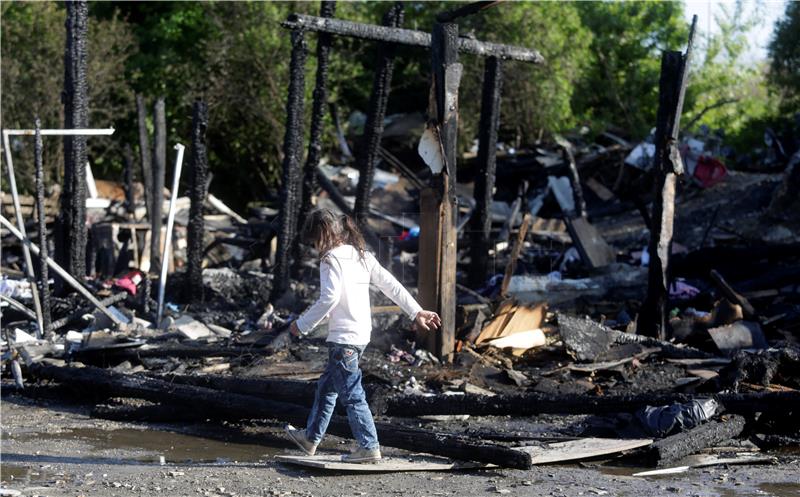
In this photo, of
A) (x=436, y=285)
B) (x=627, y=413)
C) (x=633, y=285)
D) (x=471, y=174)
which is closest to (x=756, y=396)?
(x=627, y=413)

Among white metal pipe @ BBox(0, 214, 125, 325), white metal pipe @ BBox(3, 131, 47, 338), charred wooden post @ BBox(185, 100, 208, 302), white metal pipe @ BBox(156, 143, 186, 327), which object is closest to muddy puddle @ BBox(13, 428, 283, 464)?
white metal pipe @ BBox(0, 214, 125, 325)

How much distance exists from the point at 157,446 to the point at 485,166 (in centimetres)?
741

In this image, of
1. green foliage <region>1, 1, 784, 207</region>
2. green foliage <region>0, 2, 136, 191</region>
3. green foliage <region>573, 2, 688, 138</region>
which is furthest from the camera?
green foliage <region>573, 2, 688, 138</region>

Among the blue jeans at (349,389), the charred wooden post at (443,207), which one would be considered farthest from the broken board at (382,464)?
the charred wooden post at (443,207)

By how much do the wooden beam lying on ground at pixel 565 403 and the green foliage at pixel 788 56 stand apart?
2012 cm

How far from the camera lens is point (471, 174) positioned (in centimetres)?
2795

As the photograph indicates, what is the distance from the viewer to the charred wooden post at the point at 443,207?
10.3m

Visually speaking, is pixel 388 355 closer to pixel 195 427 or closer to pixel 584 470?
pixel 195 427

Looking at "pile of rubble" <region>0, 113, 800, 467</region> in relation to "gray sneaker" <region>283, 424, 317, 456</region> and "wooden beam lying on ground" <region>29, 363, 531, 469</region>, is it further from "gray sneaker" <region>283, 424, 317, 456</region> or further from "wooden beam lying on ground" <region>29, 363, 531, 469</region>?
"gray sneaker" <region>283, 424, 317, 456</region>

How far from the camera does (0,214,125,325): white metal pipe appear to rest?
33.6 ft

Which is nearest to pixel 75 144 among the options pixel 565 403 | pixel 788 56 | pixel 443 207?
pixel 443 207

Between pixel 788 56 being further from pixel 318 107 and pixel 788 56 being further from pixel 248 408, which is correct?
pixel 248 408

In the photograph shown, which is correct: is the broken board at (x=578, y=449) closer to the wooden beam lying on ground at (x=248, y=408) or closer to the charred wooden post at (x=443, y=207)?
the wooden beam lying on ground at (x=248, y=408)

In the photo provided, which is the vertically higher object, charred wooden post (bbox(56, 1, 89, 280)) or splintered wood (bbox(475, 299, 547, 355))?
charred wooden post (bbox(56, 1, 89, 280))
